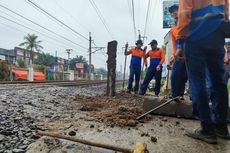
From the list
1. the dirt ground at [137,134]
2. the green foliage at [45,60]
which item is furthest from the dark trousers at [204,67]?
the green foliage at [45,60]

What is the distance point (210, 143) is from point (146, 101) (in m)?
1.49

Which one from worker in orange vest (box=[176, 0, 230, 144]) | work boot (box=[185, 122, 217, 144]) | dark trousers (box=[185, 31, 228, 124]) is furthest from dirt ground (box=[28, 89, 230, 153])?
dark trousers (box=[185, 31, 228, 124])

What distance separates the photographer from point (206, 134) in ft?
7.62

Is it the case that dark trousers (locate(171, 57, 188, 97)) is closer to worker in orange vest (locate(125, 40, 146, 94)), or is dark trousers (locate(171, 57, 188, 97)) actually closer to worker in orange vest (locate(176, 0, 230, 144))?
worker in orange vest (locate(176, 0, 230, 144))

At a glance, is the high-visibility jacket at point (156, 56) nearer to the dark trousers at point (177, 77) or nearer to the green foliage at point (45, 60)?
the dark trousers at point (177, 77)

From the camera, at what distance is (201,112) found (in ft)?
7.78

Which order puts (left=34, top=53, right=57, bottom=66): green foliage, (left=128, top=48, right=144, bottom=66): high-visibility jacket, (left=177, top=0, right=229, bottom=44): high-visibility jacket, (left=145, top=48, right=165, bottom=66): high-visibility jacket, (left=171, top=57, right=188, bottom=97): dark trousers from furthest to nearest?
(left=34, top=53, right=57, bottom=66): green foliage → (left=128, top=48, right=144, bottom=66): high-visibility jacket → (left=145, top=48, right=165, bottom=66): high-visibility jacket → (left=171, top=57, right=188, bottom=97): dark trousers → (left=177, top=0, right=229, bottom=44): high-visibility jacket

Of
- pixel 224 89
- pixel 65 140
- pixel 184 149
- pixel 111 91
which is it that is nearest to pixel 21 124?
pixel 65 140

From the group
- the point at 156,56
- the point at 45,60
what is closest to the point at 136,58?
the point at 156,56

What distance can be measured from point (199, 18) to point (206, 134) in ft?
3.57

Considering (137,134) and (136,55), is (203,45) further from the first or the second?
(136,55)

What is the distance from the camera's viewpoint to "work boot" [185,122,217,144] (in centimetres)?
224

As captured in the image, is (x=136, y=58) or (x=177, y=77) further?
(x=136, y=58)

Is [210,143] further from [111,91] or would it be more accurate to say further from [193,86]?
[111,91]
